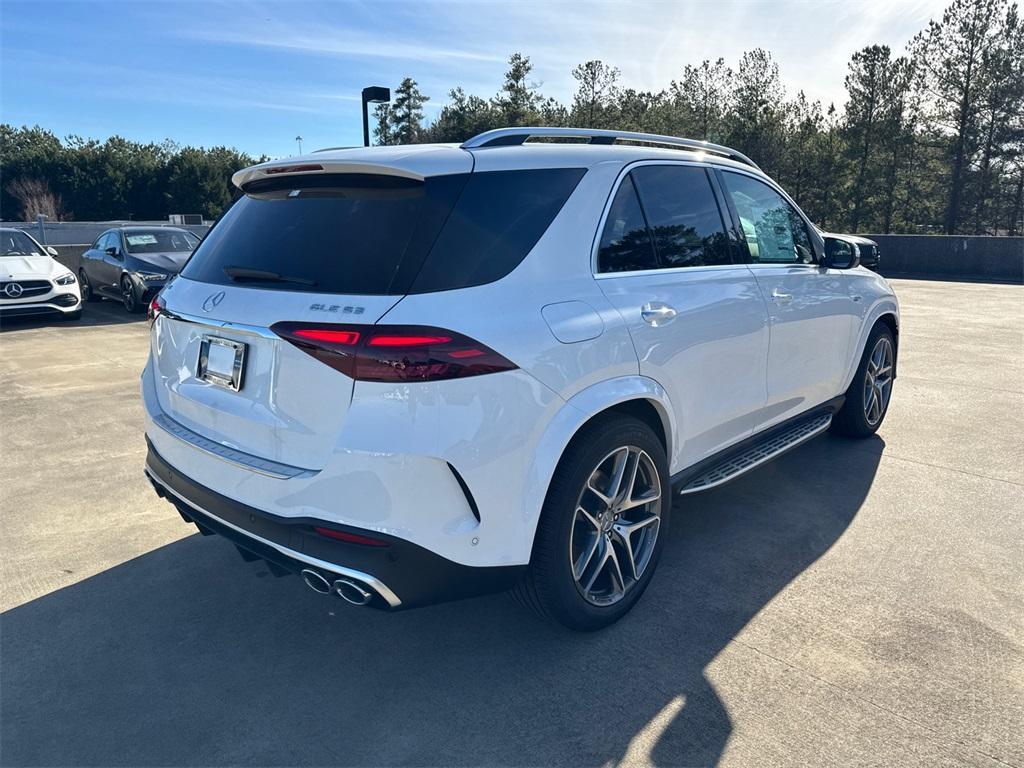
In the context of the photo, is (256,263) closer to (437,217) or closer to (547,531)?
(437,217)

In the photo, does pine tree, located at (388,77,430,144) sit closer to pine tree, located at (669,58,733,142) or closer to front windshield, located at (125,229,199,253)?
pine tree, located at (669,58,733,142)

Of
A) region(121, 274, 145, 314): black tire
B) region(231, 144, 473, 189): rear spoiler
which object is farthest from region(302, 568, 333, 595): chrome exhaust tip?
region(121, 274, 145, 314): black tire

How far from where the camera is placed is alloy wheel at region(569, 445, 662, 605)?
293 centimetres

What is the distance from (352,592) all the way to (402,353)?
0.79 metres

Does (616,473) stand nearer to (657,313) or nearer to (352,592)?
(657,313)

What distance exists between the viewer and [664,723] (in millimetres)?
2490

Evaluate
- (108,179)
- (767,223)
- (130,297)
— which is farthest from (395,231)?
(108,179)

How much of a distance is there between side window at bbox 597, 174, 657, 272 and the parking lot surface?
1457mm

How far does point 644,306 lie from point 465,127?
44347 mm

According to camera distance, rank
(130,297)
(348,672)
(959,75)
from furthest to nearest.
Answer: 1. (959,75)
2. (130,297)
3. (348,672)

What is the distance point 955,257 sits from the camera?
65.8ft

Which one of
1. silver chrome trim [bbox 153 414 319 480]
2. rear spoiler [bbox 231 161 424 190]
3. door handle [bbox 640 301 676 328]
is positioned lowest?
silver chrome trim [bbox 153 414 319 480]

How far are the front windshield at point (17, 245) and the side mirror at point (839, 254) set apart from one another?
38.7ft

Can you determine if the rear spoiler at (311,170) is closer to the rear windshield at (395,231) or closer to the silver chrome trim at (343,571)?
the rear windshield at (395,231)
